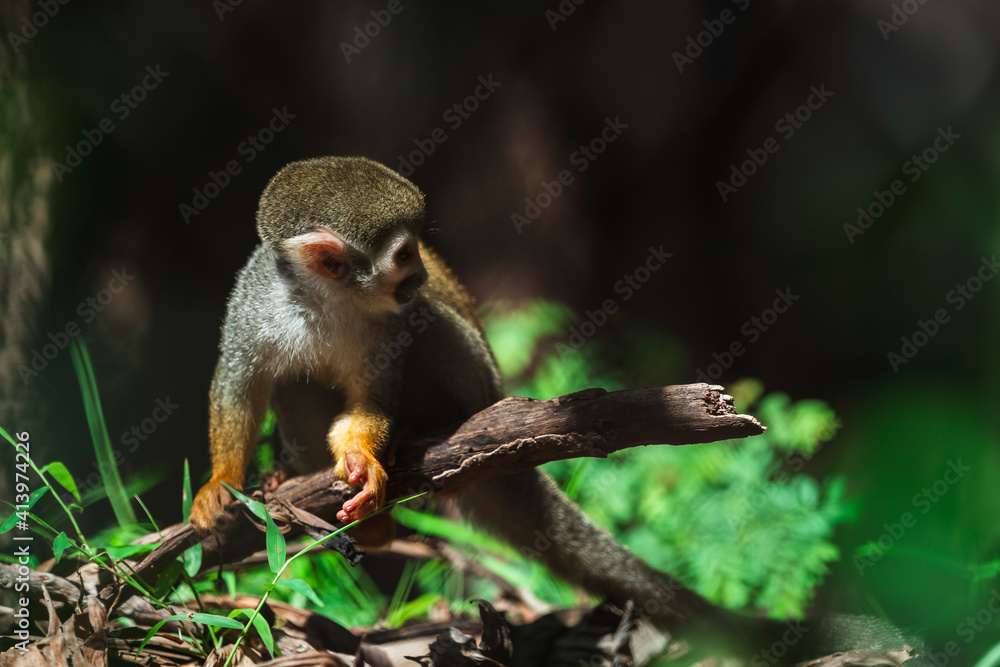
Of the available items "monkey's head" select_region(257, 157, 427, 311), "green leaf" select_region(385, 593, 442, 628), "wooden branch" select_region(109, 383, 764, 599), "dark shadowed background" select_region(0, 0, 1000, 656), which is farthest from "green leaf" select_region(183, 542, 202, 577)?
"green leaf" select_region(385, 593, 442, 628)

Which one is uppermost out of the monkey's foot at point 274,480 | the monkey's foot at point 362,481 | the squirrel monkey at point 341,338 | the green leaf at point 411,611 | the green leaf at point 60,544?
the squirrel monkey at point 341,338

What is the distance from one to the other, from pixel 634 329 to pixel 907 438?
8.60 feet

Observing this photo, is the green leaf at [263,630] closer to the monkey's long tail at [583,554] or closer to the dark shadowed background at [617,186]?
the monkey's long tail at [583,554]

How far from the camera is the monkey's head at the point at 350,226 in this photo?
2129 mm

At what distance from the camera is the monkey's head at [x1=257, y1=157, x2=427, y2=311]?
6.98ft

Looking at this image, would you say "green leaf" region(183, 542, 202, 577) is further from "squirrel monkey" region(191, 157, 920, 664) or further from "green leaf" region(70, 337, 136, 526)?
"green leaf" region(70, 337, 136, 526)

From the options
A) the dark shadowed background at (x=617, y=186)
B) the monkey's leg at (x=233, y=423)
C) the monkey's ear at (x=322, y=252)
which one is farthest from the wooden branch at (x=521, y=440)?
the dark shadowed background at (x=617, y=186)

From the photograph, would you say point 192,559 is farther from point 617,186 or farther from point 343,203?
point 617,186

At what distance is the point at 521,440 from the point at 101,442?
2038 mm

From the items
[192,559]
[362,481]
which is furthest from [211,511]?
[362,481]

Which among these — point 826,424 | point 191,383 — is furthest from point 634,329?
Answer: point 191,383

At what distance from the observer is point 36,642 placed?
6.22 feet

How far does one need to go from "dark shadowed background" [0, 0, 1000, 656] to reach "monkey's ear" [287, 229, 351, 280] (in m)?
1.05

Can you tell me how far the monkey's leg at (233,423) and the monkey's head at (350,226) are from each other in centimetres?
56
